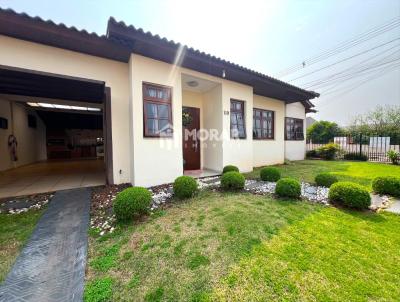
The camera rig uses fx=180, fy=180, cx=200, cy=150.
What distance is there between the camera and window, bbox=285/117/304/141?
10727 millimetres

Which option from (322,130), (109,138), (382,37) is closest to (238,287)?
(109,138)

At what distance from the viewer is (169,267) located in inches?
81.1

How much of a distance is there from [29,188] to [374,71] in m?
20.1

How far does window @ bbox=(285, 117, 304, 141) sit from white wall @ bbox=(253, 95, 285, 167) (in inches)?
55.7

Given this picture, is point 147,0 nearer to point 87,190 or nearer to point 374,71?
point 87,190

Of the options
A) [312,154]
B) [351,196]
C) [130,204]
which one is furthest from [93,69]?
[312,154]

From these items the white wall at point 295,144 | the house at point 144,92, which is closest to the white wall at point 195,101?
the house at point 144,92

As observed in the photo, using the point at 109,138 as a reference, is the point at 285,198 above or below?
below

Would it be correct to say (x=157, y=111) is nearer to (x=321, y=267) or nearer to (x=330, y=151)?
(x=321, y=267)

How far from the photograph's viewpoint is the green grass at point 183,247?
5.94ft

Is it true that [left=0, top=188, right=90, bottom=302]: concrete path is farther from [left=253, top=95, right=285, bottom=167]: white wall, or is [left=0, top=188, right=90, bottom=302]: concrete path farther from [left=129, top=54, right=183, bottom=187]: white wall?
[left=253, top=95, right=285, bottom=167]: white wall

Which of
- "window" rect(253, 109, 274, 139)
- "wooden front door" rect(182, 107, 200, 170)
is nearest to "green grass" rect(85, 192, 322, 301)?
"wooden front door" rect(182, 107, 200, 170)

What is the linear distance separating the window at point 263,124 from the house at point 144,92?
5 centimetres

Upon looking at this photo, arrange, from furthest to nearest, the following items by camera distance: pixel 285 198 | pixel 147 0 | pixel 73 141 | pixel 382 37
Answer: pixel 73 141, pixel 382 37, pixel 147 0, pixel 285 198
